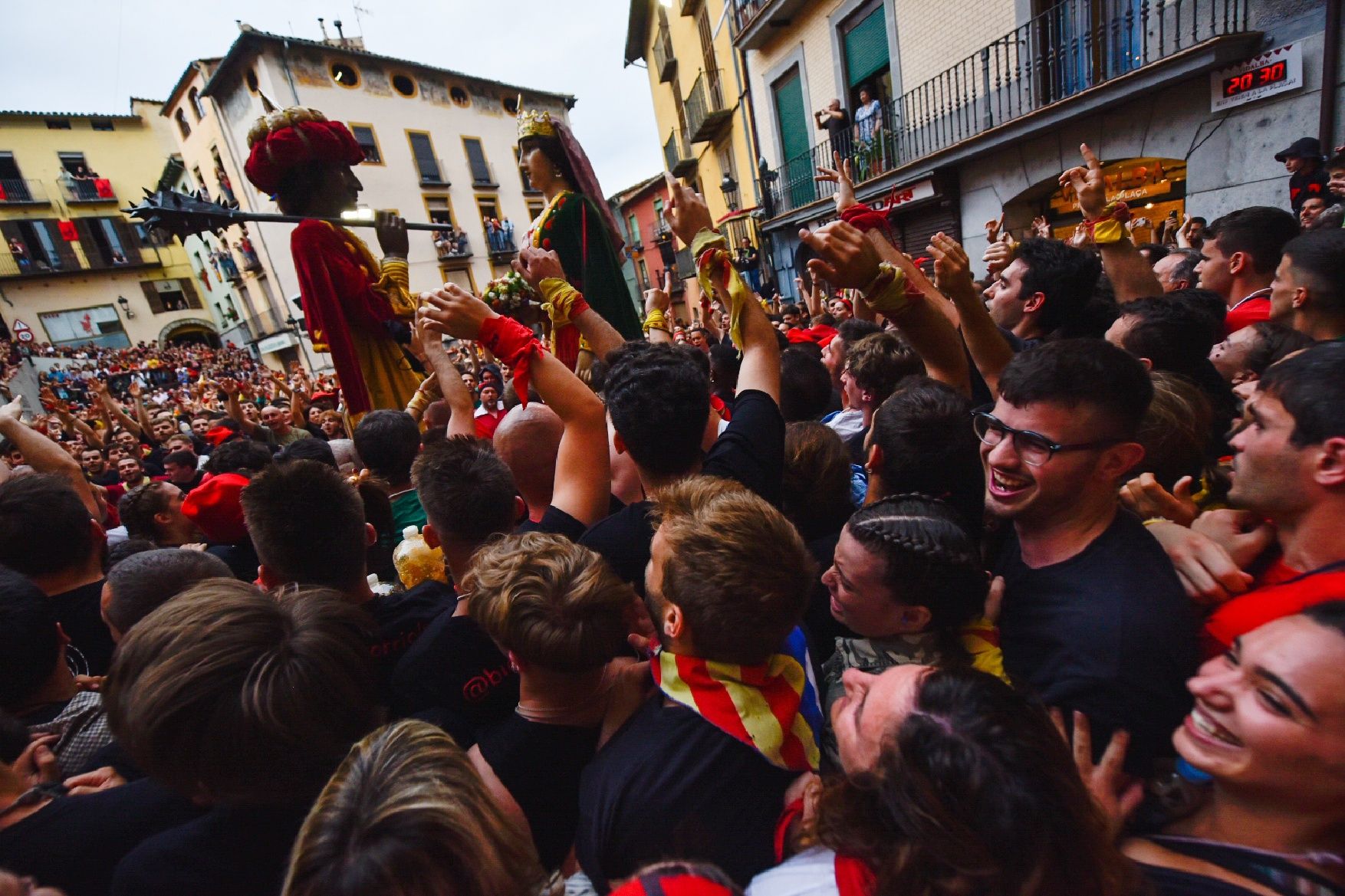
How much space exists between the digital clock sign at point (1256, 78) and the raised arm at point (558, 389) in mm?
7673

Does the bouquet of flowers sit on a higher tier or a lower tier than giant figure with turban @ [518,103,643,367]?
lower

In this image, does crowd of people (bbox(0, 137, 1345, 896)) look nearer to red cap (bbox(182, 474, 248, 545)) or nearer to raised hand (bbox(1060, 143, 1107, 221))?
red cap (bbox(182, 474, 248, 545))

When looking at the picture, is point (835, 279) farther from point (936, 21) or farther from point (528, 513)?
point (936, 21)

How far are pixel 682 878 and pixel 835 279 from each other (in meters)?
1.85

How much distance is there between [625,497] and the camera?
2266 millimetres

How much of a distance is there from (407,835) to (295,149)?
3.72m

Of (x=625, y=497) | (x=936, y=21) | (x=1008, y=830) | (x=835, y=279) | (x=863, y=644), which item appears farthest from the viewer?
(x=936, y=21)

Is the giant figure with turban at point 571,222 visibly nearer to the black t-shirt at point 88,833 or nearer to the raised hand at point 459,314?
the raised hand at point 459,314

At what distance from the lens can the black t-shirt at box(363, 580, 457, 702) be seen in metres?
1.66

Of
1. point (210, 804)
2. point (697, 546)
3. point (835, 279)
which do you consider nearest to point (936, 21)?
point (835, 279)

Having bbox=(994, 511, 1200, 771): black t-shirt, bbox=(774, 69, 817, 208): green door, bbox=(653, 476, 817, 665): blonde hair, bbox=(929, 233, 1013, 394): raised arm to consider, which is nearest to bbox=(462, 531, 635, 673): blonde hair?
bbox=(653, 476, 817, 665): blonde hair

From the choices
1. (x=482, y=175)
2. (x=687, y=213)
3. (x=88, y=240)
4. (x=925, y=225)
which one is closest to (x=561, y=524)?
(x=687, y=213)

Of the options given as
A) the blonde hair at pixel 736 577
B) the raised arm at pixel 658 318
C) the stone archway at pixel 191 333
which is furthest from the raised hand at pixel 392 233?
the stone archway at pixel 191 333

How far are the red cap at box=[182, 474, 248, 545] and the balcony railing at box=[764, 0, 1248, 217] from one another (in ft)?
28.6
